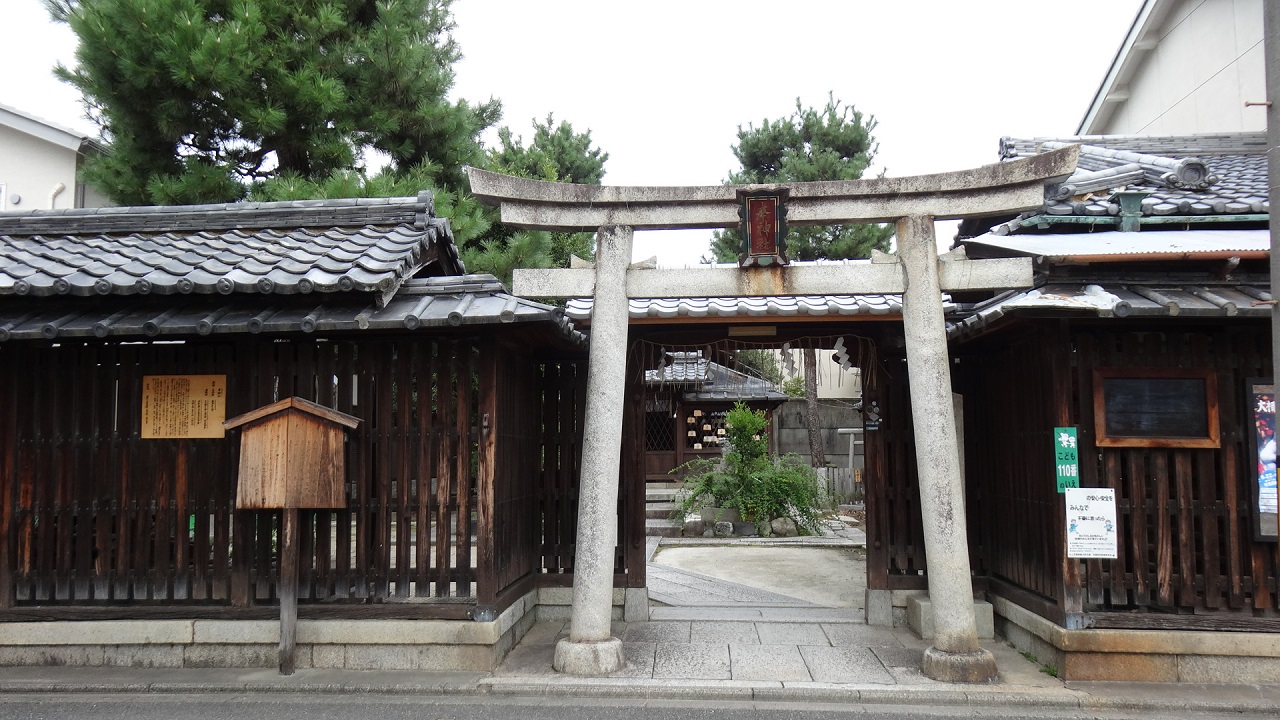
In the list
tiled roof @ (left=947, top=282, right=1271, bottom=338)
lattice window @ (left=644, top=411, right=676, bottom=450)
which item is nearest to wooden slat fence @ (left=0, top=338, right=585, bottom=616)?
tiled roof @ (left=947, top=282, right=1271, bottom=338)

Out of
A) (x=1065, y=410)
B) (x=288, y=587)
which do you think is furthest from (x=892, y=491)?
(x=288, y=587)

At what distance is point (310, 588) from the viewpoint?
7629mm

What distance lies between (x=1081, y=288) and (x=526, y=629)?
6794mm

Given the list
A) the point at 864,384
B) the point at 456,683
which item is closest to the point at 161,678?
the point at 456,683

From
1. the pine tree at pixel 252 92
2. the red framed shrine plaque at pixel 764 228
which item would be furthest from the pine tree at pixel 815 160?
the red framed shrine plaque at pixel 764 228

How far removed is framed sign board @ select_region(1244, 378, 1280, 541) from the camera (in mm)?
6891

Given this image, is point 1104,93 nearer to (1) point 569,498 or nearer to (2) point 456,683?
(1) point 569,498

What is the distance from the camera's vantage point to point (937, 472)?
717cm

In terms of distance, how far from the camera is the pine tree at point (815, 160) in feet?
81.4

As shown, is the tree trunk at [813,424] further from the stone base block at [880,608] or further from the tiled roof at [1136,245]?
the tiled roof at [1136,245]

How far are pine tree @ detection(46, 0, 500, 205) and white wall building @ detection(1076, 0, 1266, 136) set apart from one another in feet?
46.8

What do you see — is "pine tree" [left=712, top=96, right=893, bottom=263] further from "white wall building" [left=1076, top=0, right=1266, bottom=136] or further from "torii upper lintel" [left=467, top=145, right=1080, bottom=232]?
"torii upper lintel" [left=467, top=145, right=1080, bottom=232]

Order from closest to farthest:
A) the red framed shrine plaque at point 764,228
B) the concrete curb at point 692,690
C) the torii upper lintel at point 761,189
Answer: the concrete curb at point 692,690
the torii upper lintel at point 761,189
the red framed shrine plaque at point 764,228

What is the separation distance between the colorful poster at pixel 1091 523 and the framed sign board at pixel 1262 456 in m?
1.17
